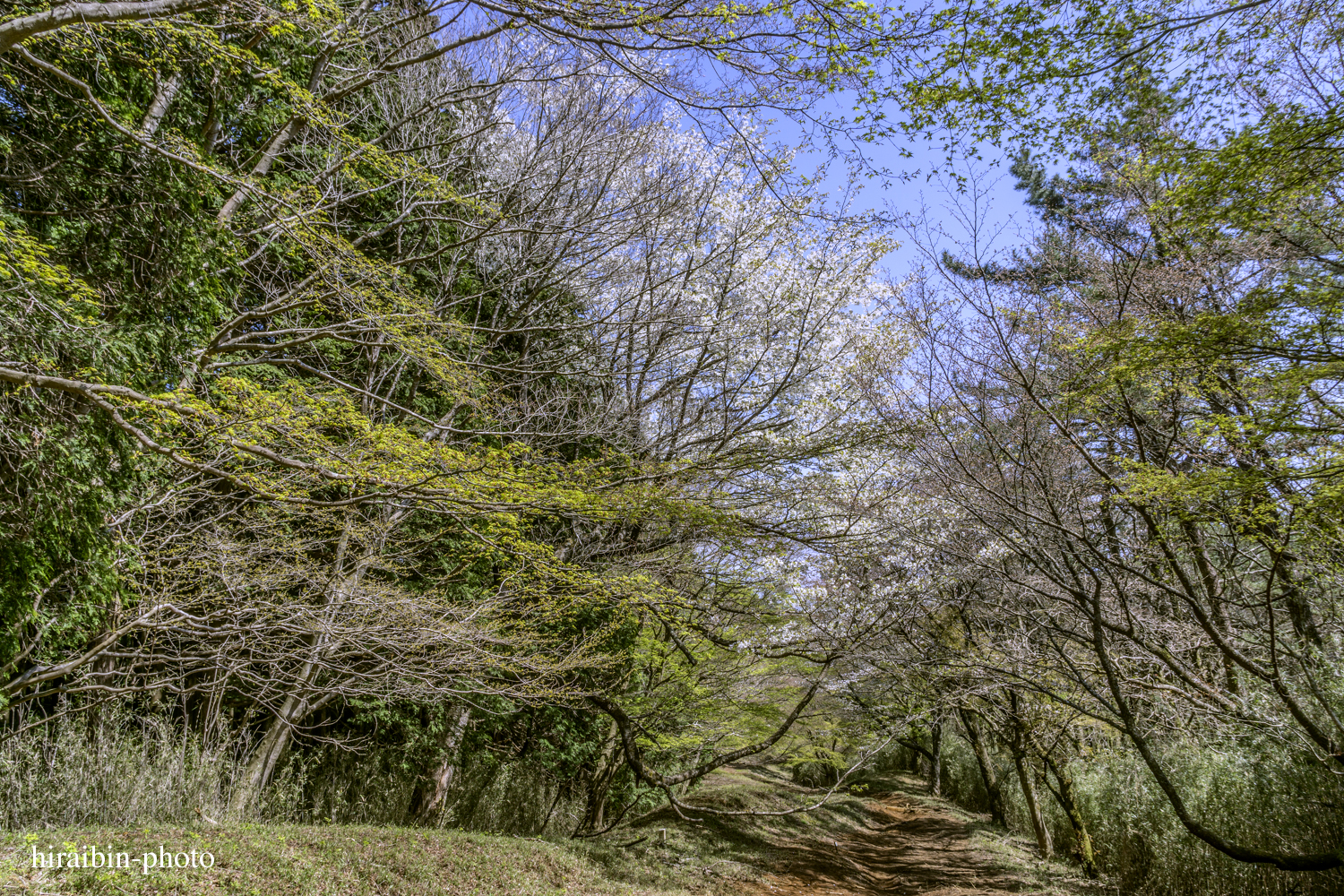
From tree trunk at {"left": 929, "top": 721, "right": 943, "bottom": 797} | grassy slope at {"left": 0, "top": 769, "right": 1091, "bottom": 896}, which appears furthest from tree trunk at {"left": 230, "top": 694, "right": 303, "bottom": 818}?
tree trunk at {"left": 929, "top": 721, "right": 943, "bottom": 797}

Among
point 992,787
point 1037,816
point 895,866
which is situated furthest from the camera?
point 992,787

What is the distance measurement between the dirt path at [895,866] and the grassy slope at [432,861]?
0.34m

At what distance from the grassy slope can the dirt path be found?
34cm

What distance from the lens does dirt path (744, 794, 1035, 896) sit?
30.9ft

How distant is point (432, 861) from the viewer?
6.47m

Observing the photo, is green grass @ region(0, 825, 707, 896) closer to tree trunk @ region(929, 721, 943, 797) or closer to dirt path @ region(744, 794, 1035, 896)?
dirt path @ region(744, 794, 1035, 896)

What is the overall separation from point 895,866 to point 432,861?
941cm

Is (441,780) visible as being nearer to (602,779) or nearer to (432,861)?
(602,779)

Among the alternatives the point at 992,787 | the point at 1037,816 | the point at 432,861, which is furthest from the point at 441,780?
the point at 992,787

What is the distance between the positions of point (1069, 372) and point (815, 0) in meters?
4.88

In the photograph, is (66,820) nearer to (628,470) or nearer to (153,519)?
(153,519)

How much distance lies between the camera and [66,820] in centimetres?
538

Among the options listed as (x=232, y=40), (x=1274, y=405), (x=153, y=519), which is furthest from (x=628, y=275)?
(x=1274, y=405)

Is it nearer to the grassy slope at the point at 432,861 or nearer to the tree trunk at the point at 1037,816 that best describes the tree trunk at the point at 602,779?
the grassy slope at the point at 432,861
